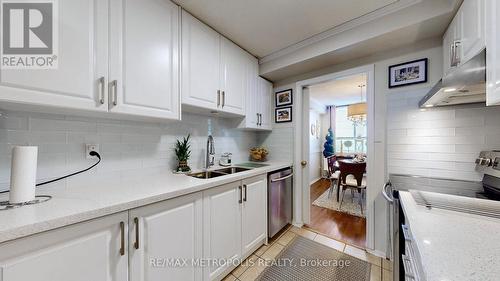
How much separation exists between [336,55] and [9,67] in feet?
7.63

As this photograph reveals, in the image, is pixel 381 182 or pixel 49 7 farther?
pixel 381 182

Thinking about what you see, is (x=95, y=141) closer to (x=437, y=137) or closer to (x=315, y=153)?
(x=437, y=137)

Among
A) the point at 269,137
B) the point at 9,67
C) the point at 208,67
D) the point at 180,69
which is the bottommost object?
the point at 269,137

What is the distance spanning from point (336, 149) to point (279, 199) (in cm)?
428

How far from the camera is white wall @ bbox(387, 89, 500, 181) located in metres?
1.31

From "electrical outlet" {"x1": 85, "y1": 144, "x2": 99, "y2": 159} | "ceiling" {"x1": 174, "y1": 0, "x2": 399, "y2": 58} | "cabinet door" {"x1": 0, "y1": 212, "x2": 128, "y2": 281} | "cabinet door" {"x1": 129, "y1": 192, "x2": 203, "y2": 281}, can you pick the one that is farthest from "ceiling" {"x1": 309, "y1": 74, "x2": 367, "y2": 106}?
"cabinet door" {"x1": 0, "y1": 212, "x2": 128, "y2": 281}

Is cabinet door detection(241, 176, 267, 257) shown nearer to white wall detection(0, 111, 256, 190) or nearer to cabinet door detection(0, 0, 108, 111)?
white wall detection(0, 111, 256, 190)

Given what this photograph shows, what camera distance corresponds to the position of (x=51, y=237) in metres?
0.68

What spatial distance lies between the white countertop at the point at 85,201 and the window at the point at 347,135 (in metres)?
5.14

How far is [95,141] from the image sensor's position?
1228 millimetres

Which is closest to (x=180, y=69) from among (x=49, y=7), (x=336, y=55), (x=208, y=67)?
(x=208, y=67)

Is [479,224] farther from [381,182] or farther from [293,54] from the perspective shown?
[293,54]

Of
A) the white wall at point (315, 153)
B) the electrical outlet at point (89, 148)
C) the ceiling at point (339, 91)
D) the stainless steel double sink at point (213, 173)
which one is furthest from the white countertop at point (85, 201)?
the white wall at point (315, 153)

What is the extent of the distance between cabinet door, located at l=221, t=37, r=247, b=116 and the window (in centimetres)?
458
